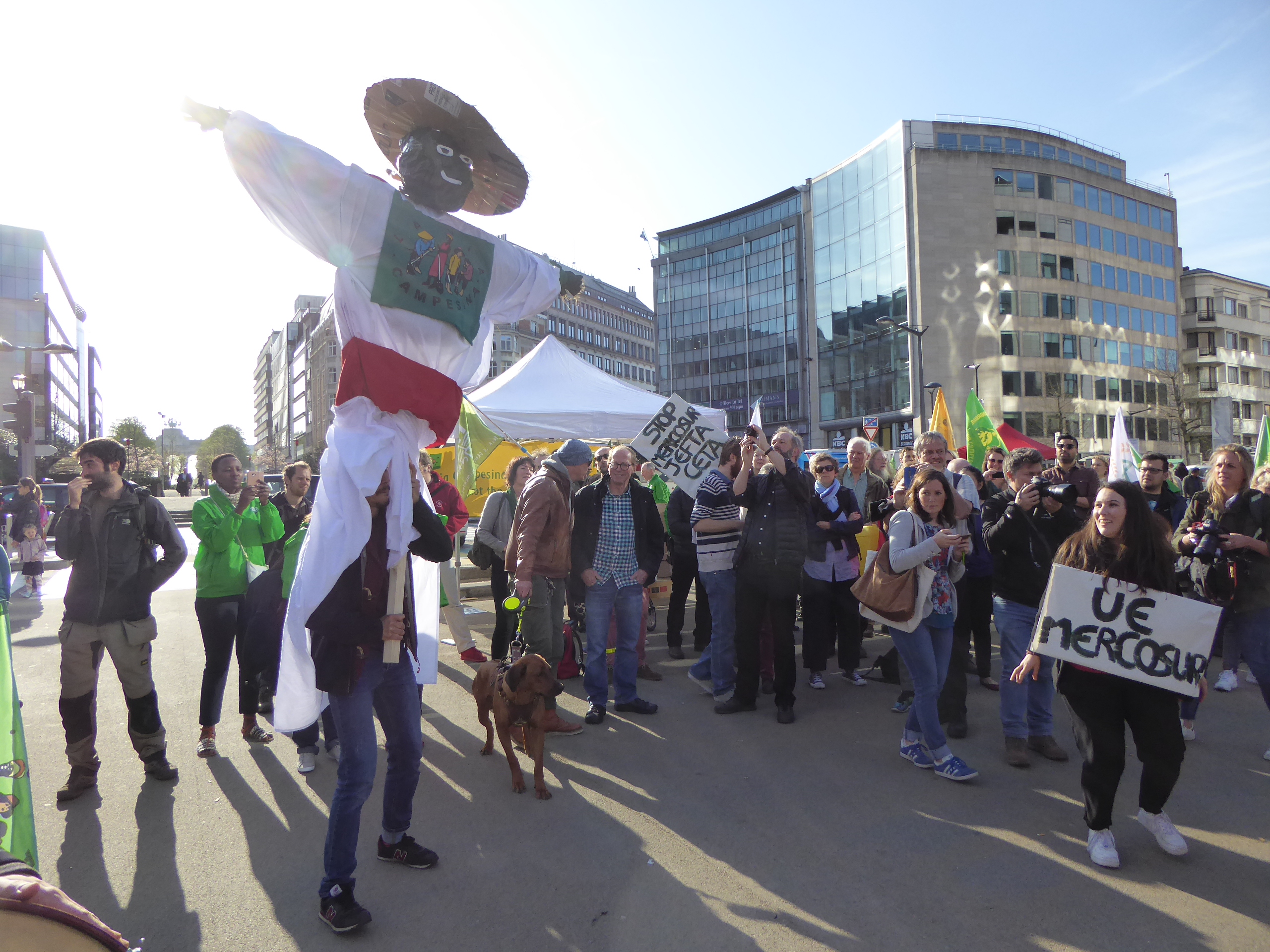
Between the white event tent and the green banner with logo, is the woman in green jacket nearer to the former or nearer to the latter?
the green banner with logo

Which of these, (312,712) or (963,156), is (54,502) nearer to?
(312,712)

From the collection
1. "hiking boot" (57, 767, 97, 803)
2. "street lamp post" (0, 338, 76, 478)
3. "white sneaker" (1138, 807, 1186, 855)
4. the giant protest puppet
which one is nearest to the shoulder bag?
"white sneaker" (1138, 807, 1186, 855)

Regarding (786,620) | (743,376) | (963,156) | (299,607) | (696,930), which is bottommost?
(696,930)

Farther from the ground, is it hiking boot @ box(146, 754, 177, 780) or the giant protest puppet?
the giant protest puppet

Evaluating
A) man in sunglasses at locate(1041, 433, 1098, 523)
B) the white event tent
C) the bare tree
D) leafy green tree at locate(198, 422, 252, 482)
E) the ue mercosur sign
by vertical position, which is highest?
leafy green tree at locate(198, 422, 252, 482)

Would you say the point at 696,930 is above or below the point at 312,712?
below

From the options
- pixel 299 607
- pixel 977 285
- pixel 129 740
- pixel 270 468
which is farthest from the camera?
pixel 270 468

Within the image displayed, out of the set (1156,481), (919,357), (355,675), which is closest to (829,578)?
(1156,481)

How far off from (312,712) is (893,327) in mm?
50185

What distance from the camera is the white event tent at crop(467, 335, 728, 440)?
10.9 meters

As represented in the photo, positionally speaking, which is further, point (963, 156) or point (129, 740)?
point (963, 156)

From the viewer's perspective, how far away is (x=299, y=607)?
2.89 metres

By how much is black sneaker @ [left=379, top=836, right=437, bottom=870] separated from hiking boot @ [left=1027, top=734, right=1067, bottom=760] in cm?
356

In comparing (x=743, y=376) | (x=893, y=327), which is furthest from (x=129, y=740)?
(x=743, y=376)
